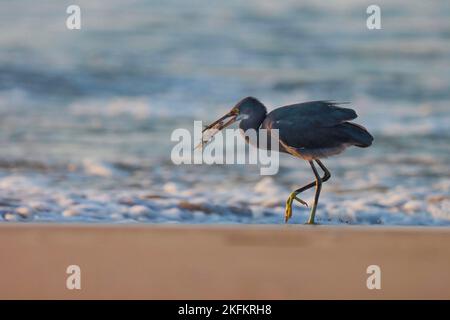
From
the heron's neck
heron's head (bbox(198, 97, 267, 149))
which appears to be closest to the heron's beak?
heron's head (bbox(198, 97, 267, 149))

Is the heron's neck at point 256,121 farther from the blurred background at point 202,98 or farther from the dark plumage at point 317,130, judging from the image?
the blurred background at point 202,98

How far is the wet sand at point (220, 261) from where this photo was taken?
4.87m

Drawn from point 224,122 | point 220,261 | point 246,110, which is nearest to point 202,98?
point 224,122

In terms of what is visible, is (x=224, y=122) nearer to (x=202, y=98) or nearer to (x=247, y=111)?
(x=247, y=111)

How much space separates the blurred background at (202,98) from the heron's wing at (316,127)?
27.0 inches

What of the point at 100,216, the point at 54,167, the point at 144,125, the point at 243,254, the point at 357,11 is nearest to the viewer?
the point at 243,254

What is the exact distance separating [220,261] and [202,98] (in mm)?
5219

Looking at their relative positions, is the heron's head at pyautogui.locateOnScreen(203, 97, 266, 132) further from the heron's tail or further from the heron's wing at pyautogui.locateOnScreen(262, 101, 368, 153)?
the heron's tail

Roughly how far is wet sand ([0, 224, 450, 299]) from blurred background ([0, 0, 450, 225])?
4.04 ft

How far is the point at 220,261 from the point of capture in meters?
Answer: 5.06

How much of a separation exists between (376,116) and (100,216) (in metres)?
3.83

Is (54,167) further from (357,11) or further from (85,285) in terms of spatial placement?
(357,11)

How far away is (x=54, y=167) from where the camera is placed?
7.72 m

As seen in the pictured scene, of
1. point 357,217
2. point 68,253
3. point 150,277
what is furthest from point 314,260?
point 357,217
